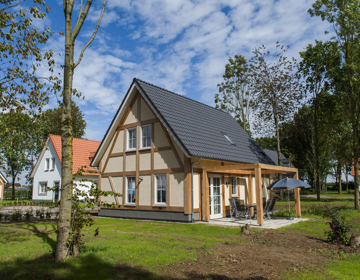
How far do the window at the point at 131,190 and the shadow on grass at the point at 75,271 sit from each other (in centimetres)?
976

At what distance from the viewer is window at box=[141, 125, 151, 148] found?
1607cm

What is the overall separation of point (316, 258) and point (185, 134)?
346 inches

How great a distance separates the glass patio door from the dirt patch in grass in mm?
5648

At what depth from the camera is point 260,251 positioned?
25.1 ft

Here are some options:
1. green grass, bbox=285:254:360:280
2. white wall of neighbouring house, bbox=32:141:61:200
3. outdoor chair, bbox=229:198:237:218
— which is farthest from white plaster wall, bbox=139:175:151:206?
white wall of neighbouring house, bbox=32:141:61:200

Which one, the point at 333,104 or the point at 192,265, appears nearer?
the point at 192,265

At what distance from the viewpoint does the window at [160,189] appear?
1484cm

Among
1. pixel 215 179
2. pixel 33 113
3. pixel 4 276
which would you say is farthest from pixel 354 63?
pixel 4 276

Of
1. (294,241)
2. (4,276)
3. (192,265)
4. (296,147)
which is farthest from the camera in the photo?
(296,147)

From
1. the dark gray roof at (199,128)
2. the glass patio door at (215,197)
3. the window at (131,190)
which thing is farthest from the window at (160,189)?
the dark gray roof at (199,128)

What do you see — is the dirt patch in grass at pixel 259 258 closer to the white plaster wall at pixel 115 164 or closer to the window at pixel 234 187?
the window at pixel 234 187

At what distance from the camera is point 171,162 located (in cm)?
1458

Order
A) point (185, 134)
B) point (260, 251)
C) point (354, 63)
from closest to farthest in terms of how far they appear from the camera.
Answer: point (260, 251)
point (185, 134)
point (354, 63)

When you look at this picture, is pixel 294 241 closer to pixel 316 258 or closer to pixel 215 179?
pixel 316 258
